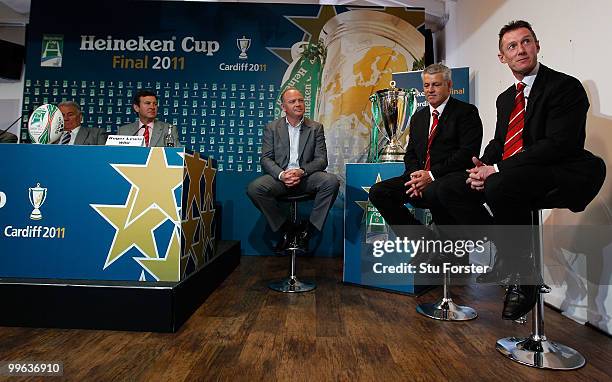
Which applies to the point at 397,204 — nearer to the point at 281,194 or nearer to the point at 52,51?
the point at 281,194

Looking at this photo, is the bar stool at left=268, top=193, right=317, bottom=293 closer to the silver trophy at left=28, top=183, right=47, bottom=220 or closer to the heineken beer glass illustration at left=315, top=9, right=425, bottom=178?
the silver trophy at left=28, top=183, right=47, bottom=220

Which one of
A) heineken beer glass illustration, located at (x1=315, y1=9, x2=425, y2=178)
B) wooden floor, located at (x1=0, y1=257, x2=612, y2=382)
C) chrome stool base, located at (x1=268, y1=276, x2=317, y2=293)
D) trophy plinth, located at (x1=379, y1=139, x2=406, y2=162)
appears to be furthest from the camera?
heineken beer glass illustration, located at (x1=315, y1=9, x2=425, y2=178)

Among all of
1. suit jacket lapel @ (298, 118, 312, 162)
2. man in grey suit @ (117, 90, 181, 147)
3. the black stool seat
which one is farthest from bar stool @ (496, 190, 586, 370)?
man in grey suit @ (117, 90, 181, 147)

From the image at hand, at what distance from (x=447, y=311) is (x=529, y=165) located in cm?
92

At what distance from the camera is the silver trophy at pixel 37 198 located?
183 cm

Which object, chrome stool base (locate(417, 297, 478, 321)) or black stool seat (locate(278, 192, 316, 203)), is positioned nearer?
chrome stool base (locate(417, 297, 478, 321))

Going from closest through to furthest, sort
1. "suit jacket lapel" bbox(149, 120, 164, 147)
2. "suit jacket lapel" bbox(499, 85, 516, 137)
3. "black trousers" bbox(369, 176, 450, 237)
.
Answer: "suit jacket lapel" bbox(499, 85, 516, 137), "black trousers" bbox(369, 176, 450, 237), "suit jacket lapel" bbox(149, 120, 164, 147)

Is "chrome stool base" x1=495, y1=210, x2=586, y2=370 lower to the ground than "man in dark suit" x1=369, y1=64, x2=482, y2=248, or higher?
lower

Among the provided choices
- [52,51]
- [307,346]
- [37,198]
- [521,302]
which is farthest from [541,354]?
[52,51]

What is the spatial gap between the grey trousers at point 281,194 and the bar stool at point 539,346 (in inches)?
48.9

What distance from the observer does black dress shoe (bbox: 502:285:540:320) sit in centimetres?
139

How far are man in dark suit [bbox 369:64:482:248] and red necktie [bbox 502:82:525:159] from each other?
0.33m

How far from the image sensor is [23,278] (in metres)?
1.80

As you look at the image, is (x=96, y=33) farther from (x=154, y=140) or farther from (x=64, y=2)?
(x=154, y=140)
